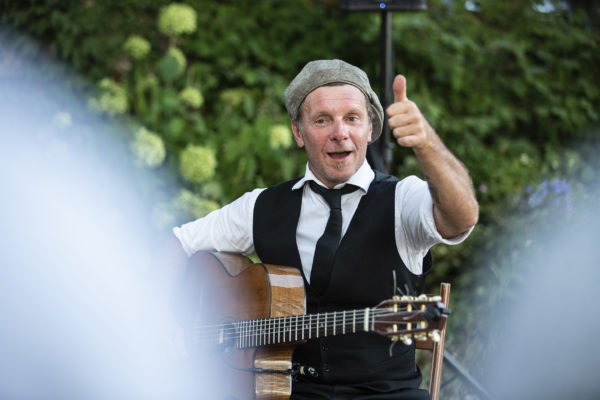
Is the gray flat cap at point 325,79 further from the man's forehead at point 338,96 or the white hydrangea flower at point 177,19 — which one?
the white hydrangea flower at point 177,19

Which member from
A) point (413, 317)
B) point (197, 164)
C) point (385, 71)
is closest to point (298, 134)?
point (413, 317)

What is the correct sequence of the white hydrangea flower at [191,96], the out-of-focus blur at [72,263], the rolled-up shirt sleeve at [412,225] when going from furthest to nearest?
the white hydrangea flower at [191,96] < the out-of-focus blur at [72,263] < the rolled-up shirt sleeve at [412,225]

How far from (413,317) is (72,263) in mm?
2340

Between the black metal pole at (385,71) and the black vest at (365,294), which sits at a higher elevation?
the black metal pole at (385,71)

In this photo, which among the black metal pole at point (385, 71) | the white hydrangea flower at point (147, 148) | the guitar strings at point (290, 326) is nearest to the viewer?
the guitar strings at point (290, 326)

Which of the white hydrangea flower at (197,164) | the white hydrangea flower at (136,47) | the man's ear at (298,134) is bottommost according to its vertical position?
the man's ear at (298,134)

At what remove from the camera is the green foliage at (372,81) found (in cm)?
390

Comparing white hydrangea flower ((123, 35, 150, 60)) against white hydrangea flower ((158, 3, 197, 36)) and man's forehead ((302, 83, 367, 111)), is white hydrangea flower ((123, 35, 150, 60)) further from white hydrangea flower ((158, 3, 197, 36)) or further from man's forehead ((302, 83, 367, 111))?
man's forehead ((302, 83, 367, 111))

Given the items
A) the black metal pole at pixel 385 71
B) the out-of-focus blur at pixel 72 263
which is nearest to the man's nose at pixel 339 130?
the out-of-focus blur at pixel 72 263

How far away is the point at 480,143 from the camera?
4.88 meters

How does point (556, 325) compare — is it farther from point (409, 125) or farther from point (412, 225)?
point (409, 125)

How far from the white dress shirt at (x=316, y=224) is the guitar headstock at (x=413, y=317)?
25cm

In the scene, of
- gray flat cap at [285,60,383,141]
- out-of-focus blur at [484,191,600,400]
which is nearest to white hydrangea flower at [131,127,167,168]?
gray flat cap at [285,60,383,141]

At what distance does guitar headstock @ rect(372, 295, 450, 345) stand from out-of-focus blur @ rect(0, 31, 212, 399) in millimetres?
896
